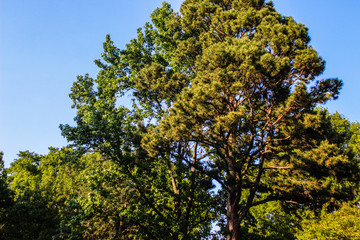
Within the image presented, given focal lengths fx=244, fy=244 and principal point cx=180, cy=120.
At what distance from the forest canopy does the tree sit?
0.19ft

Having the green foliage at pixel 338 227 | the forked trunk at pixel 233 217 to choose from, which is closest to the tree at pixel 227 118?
the forked trunk at pixel 233 217

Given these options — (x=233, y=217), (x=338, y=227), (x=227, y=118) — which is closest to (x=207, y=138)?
(x=227, y=118)

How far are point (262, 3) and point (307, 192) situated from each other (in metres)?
10.8

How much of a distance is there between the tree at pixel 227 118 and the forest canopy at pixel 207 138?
6cm

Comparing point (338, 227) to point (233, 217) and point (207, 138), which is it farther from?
point (207, 138)

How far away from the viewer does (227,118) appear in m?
9.48

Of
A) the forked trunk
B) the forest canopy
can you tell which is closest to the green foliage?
the forest canopy

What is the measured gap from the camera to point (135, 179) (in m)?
13.2

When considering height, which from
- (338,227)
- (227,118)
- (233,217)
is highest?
(227,118)

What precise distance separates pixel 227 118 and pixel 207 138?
1.88 meters

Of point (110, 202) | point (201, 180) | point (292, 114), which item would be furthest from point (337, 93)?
point (110, 202)

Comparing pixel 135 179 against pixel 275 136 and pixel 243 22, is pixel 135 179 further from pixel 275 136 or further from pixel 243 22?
pixel 243 22

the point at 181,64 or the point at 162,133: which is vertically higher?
the point at 181,64

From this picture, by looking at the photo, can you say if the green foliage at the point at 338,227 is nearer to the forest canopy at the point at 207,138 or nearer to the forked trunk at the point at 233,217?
the forest canopy at the point at 207,138
